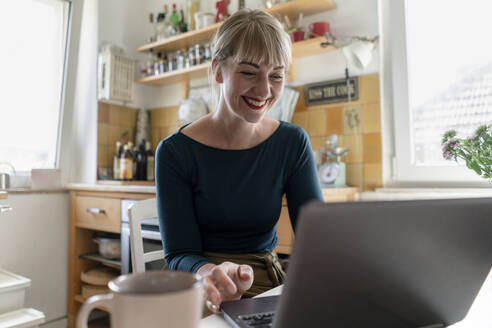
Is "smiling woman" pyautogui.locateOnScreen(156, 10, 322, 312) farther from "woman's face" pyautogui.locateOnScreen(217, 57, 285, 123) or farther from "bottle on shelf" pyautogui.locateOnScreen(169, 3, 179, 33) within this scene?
Answer: "bottle on shelf" pyautogui.locateOnScreen(169, 3, 179, 33)

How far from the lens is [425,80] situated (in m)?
1.94

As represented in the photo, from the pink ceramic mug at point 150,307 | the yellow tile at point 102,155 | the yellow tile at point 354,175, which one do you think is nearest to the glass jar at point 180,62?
the yellow tile at point 102,155

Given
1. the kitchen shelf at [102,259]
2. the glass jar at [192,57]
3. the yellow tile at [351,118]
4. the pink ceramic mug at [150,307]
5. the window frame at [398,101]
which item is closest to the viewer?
the pink ceramic mug at [150,307]

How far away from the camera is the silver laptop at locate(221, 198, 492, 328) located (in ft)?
1.15

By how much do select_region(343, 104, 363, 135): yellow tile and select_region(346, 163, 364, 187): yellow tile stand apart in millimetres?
188

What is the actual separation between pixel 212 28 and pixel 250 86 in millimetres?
1630

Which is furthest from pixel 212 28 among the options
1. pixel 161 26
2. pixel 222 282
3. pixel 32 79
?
pixel 222 282

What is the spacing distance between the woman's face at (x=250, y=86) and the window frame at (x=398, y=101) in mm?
1197

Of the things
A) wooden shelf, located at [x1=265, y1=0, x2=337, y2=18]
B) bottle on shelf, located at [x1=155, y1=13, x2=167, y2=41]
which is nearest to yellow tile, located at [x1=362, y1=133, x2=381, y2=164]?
wooden shelf, located at [x1=265, y1=0, x2=337, y2=18]

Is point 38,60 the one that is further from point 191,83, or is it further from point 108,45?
point 191,83

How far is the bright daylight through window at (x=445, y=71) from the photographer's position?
5.83 feet

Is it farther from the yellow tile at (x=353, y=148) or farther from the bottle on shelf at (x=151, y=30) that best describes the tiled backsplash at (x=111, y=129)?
the yellow tile at (x=353, y=148)

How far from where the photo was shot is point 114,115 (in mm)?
2840

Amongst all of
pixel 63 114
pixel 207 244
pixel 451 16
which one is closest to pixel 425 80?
pixel 451 16
